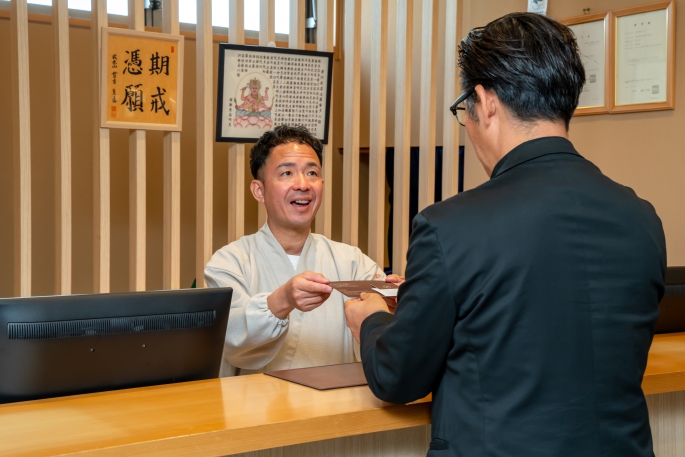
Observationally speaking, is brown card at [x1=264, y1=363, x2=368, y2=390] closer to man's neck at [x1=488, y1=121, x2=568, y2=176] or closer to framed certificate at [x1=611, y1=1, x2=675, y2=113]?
man's neck at [x1=488, y1=121, x2=568, y2=176]

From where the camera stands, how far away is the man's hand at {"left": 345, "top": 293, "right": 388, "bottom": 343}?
1513 mm

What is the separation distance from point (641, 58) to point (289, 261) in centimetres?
159

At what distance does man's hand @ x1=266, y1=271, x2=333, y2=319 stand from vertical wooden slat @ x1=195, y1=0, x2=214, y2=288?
Answer: 3.19 ft

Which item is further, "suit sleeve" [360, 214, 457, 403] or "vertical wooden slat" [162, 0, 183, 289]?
"vertical wooden slat" [162, 0, 183, 289]

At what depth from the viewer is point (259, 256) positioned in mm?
2260

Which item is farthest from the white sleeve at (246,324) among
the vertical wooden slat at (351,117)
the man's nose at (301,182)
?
the vertical wooden slat at (351,117)

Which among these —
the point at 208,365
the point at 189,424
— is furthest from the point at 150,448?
the point at 208,365

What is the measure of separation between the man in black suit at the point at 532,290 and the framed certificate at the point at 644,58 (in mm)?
1674

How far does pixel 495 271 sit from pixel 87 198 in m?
3.66

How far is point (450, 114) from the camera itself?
10.7ft

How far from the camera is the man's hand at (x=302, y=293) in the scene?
1.77 m

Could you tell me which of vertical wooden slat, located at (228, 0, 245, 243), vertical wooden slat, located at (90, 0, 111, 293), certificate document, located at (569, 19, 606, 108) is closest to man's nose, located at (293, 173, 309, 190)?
vertical wooden slat, located at (228, 0, 245, 243)

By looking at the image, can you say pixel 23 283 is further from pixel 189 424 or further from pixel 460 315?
pixel 460 315

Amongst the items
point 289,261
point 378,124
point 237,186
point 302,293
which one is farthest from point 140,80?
point 302,293
